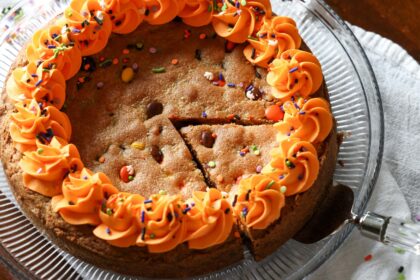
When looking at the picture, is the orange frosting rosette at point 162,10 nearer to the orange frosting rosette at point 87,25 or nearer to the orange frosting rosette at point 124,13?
the orange frosting rosette at point 124,13

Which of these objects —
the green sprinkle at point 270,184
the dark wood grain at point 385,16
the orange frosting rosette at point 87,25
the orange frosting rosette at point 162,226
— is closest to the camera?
the orange frosting rosette at point 162,226

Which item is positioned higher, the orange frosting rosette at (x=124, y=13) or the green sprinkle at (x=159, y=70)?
the orange frosting rosette at (x=124, y=13)

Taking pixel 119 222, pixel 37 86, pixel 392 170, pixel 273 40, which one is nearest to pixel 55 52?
pixel 37 86

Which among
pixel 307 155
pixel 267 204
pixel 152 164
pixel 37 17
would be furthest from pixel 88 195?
pixel 37 17

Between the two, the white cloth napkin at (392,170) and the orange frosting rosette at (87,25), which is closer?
the orange frosting rosette at (87,25)

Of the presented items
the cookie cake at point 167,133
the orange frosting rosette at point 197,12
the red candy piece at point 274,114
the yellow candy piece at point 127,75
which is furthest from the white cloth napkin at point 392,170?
the yellow candy piece at point 127,75

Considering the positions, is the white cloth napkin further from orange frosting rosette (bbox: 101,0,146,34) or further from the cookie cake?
orange frosting rosette (bbox: 101,0,146,34)

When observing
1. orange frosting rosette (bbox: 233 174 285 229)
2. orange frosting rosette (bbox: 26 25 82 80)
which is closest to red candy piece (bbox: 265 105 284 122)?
orange frosting rosette (bbox: 233 174 285 229)
